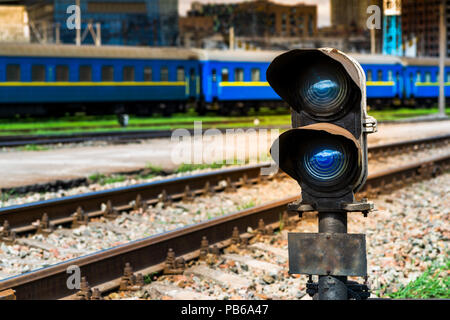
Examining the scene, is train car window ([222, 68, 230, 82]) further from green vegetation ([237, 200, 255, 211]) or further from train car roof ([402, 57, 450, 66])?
green vegetation ([237, 200, 255, 211])

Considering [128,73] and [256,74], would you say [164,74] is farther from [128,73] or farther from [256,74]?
[256,74]

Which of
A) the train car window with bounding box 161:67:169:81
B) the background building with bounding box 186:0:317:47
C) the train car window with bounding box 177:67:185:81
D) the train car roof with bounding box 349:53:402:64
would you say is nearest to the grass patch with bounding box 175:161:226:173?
the train car window with bounding box 161:67:169:81

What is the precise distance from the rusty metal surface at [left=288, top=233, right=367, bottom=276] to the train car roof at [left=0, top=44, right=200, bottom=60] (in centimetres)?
2576

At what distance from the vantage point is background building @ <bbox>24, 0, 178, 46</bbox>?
460ft

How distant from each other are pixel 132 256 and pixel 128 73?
2441 centimetres

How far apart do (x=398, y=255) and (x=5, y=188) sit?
6.34 m

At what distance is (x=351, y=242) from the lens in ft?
9.91

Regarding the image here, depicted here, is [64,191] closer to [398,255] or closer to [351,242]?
[398,255]

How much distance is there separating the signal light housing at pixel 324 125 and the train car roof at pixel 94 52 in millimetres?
25533

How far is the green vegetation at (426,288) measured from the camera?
5.16 m

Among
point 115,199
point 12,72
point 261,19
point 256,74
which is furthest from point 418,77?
point 261,19

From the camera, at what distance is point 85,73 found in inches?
1131

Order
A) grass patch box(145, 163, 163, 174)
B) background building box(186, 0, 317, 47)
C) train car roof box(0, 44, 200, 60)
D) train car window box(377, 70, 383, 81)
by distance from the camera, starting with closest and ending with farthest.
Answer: grass patch box(145, 163, 163, 174), train car roof box(0, 44, 200, 60), train car window box(377, 70, 383, 81), background building box(186, 0, 317, 47)

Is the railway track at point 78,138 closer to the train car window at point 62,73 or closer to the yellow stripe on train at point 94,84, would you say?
the yellow stripe on train at point 94,84
